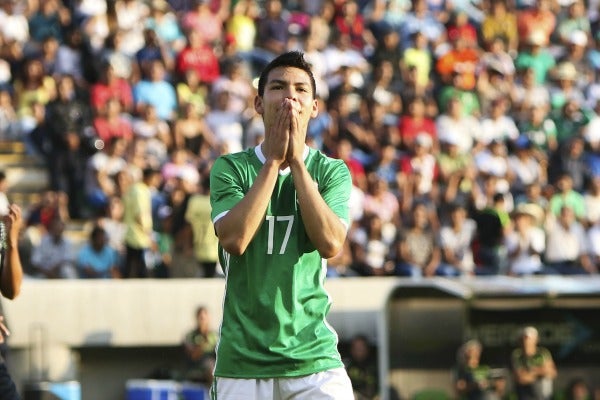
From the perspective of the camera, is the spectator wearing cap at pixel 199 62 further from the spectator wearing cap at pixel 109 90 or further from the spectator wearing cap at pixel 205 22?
the spectator wearing cap at pixel 109 90

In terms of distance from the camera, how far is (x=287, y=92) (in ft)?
19.7

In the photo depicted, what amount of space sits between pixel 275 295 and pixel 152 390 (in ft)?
32.4

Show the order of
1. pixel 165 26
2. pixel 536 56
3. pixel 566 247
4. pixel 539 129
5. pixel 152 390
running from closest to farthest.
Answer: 1. pixel 152 390
2. pixel 566 247
3. pixel 165 26
4. pixel 539 129
5. pixel 536 56

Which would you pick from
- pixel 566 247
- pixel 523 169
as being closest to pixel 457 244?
pixel 566 247

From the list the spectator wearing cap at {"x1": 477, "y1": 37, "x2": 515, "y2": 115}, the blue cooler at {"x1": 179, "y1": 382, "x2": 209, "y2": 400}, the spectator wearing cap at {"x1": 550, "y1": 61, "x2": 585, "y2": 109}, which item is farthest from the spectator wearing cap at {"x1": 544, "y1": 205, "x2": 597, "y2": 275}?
the blue cooler at {"x1": 179, "y1": 382, "x2": 209, "y2": 400}

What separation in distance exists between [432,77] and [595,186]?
320cm

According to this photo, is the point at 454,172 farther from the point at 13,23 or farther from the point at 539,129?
the point at 13,23

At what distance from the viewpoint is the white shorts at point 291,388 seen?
19.8ft

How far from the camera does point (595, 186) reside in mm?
18547

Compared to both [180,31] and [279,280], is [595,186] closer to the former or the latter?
[180,31]

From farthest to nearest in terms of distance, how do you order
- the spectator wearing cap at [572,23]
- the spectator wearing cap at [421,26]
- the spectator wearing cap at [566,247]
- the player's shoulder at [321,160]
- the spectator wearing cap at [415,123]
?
the spectator wearing cap at [572,23] < the spectator wearing cap at [421,26] < the spectator wearing cap at [415,123] < the spectator wearing cap at [566,247] < the player's shoulder at [321,160]

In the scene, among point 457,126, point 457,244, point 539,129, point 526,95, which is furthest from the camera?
point 526,95

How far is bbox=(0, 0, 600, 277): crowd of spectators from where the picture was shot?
17000 mm

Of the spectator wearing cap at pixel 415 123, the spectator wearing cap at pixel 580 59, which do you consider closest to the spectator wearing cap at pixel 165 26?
the spectator wearing cap at pixel 415 123
